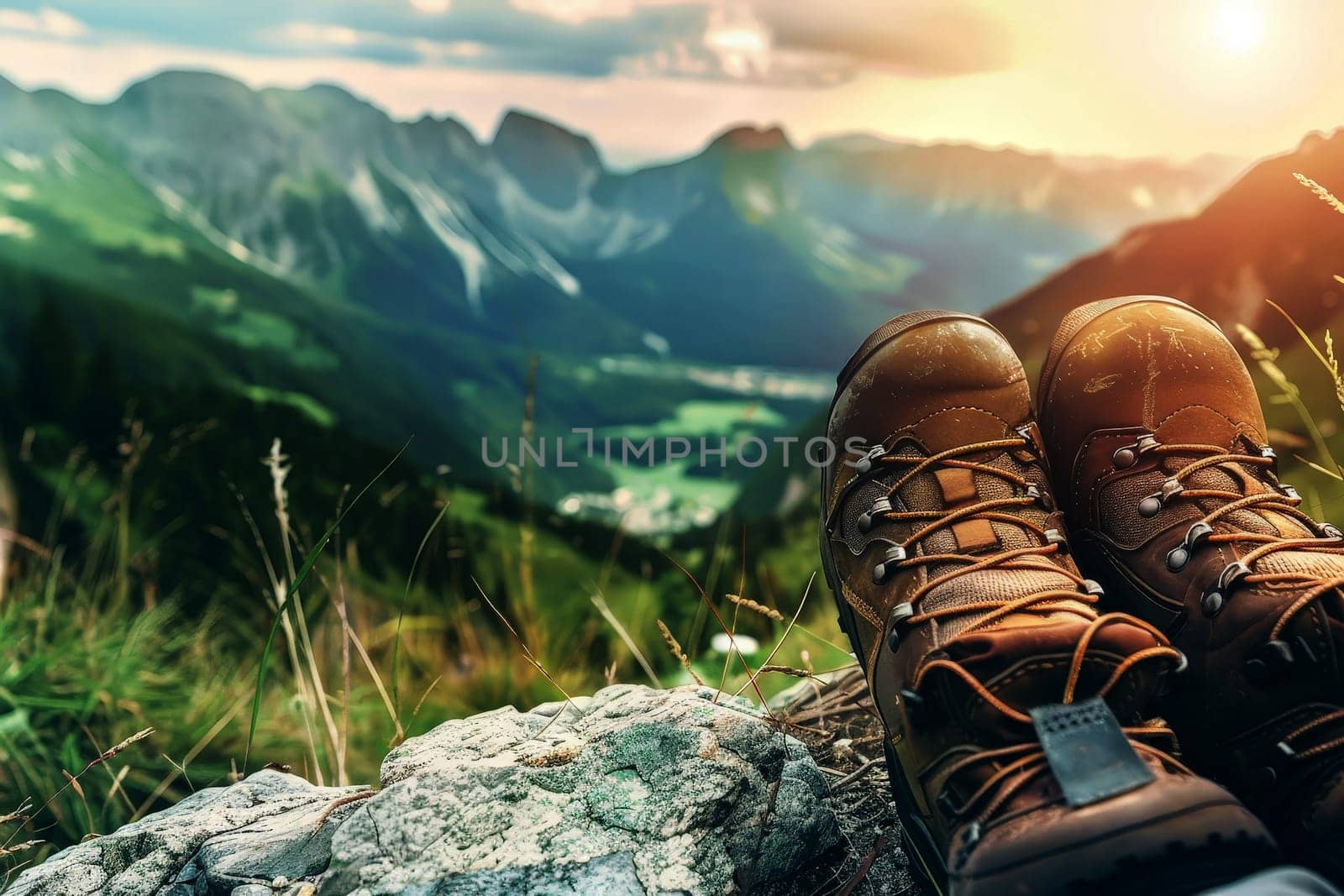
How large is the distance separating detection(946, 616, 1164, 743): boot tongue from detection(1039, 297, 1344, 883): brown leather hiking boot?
0.12 metres

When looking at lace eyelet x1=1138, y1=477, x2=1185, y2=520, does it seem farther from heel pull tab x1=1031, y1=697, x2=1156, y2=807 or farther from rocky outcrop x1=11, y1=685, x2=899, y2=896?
rocky outcrop x1=11, y1=685, x2=899, y2=896

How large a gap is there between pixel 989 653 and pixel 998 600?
0.51ft

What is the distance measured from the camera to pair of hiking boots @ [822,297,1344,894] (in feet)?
3.14

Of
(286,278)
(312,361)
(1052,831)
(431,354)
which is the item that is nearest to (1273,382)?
(1052,831)

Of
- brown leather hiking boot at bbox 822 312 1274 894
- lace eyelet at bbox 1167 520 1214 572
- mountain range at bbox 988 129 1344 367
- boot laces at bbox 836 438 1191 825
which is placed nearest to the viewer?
brown leather hiking boot at bbox 822 312 1274 894

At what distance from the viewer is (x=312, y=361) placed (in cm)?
569

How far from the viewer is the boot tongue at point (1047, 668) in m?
1.05

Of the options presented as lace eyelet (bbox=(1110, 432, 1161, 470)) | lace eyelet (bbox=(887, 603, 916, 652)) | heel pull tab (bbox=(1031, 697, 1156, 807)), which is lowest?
heel pull tab (bbox=(1031, 697, 1156, 807))

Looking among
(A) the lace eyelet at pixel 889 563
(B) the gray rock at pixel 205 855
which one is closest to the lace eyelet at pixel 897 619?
(A) the lace eyelet at pixel 889 563

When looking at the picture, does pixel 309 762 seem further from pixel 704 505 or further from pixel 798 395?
pixel 798 395

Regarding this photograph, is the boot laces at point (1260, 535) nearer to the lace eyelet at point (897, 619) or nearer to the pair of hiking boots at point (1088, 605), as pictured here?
the pair of hiking boots at point (1088, 605)

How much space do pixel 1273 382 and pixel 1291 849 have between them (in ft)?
7.79

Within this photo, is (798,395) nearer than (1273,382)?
No

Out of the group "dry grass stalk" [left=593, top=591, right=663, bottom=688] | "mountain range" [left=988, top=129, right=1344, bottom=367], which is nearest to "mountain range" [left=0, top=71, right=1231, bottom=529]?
"mountain range" [left=988, top=129, right=1344, bottom=367]
